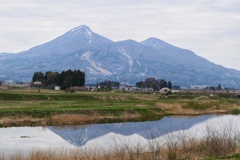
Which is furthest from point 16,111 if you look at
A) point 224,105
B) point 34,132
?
point 224,105

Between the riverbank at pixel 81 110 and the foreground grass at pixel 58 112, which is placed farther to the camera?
the riverbank at pixel 81 110

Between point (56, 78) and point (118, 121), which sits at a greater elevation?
point (56, 78)

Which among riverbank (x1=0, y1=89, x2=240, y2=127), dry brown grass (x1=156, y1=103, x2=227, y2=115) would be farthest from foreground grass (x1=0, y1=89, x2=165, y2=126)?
dry brown grass (x1=156, y1=103, x2=227, y2=115)

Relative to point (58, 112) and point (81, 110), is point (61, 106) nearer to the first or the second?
point (81, 110)

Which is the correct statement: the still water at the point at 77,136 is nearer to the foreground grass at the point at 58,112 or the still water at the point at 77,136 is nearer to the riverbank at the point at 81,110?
the foreground grass at the point at 58,112

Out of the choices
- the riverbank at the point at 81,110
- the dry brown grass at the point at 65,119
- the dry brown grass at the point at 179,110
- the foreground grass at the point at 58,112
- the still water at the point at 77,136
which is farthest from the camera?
the dry brown grass at the point at 179,110

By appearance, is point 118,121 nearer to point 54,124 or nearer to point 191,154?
point 54,124

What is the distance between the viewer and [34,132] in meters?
38.1

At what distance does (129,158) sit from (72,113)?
1100 inches

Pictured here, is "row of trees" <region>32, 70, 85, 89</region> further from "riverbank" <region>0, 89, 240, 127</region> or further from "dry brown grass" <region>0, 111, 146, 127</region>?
"dry brown grass" <region>0, 111, 146, 127</region>

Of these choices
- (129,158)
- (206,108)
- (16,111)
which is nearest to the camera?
(129,158)

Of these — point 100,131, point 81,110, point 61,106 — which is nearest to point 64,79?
point 61,106

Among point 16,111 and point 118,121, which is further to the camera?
point 118,121

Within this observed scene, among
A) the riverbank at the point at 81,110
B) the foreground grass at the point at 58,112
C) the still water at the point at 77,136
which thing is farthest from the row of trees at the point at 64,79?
the still water at the point at 77,136
